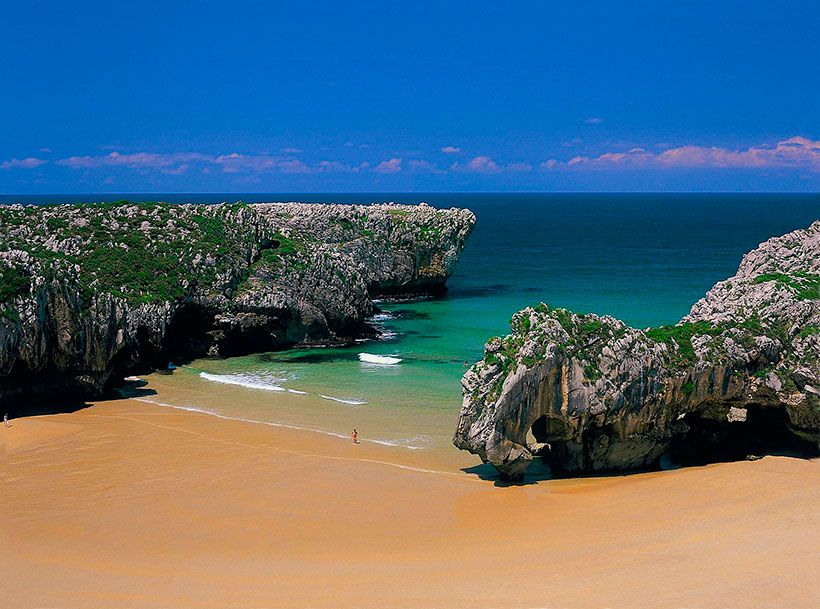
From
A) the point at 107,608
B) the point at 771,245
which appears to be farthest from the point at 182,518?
the point at 771,245

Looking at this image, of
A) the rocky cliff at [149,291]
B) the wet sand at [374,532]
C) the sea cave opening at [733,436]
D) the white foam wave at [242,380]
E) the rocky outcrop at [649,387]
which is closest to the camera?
the wet sand at [374,532]

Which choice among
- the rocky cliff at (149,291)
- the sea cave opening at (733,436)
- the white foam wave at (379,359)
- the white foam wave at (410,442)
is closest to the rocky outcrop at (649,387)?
the sea cave opening at (733,436)

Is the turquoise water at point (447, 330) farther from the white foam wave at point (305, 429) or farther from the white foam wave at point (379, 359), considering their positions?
the white foam wave at point (379, 359)

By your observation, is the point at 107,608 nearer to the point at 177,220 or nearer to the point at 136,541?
the point at 136,541

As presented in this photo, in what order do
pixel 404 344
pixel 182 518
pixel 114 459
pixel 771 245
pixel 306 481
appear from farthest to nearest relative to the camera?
pixel 404 344 < pixel 771 245 < pixel 114 459 < pixel 306 481 < pixel 182 518

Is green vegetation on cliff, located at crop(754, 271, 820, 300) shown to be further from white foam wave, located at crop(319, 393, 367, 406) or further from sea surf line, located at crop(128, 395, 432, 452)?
white foam wave, located at crop(319, 393, 367, 406)

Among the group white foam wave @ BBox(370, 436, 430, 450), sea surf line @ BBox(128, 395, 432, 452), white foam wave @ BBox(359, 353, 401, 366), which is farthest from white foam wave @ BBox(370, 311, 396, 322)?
white foam wave @ BBox(370, 436, 430, 450)
